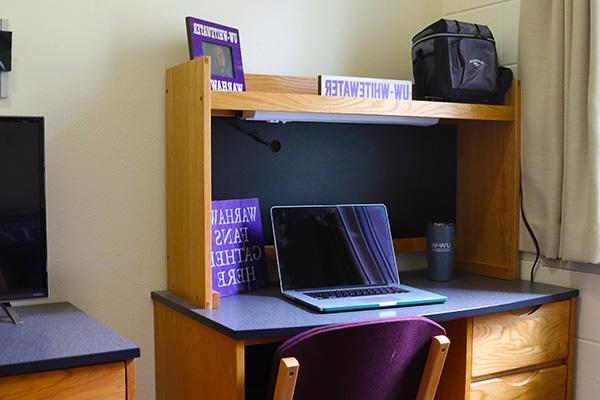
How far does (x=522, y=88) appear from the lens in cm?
241

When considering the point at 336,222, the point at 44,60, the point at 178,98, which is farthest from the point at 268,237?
the point at 44,60

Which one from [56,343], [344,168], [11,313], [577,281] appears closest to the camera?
[56,343]

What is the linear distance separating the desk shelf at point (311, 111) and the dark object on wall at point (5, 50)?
1.41 ft

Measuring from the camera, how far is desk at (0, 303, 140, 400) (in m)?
1.42

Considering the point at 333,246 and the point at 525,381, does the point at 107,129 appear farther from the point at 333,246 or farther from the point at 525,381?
the point at 525,381

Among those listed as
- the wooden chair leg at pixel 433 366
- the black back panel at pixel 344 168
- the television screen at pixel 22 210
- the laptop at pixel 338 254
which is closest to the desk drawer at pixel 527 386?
the laptop at pixel 338 254

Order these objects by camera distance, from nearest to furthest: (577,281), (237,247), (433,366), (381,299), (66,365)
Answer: (66,365), (433,366), (381,299), (237,247), (577,281)

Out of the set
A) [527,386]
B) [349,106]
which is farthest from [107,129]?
[527,386]

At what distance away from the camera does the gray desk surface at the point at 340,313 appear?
5.67 feet

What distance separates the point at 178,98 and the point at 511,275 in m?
1.24

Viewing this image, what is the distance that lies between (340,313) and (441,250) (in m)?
0.63

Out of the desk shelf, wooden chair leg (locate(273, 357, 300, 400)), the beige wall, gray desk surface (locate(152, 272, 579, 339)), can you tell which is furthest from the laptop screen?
the beige wall

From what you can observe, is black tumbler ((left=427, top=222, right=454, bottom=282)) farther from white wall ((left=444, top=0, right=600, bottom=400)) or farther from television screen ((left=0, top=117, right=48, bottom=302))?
television screen ((left=0, top=117, right=48, bottom=302))

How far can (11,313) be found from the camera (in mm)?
1812
